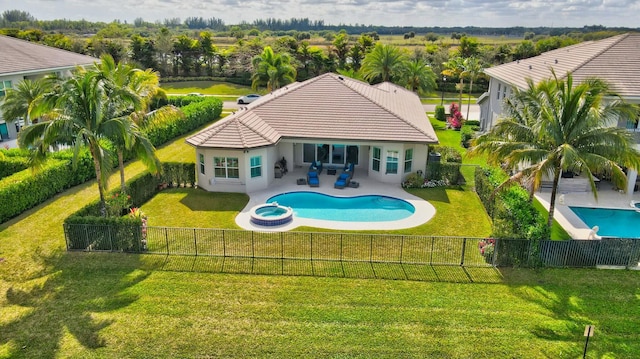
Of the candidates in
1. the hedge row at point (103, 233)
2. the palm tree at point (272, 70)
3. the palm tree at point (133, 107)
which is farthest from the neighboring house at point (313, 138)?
the palm tree at point (272, 70)

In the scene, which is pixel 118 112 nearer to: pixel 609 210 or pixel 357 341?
pixel 357 341

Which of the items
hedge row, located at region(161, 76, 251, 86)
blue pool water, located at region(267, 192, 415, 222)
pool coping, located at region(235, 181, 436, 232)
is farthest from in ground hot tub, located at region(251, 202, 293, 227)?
→ hedge row, located at region(161, 76, 251, 86)

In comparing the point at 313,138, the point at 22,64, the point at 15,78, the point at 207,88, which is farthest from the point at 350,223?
the point at 207,88

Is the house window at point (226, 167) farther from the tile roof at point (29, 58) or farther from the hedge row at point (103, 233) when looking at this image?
the tile roof at point (29, 58)

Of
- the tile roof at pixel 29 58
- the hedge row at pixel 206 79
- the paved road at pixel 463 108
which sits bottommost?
the paved road at pixel 463 108

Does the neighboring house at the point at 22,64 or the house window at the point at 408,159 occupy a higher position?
the neighboring house at the point at 22,64

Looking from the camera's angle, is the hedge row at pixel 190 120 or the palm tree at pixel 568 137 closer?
the palm tree at pixel 568 137

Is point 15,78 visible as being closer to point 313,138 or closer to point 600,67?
point 313,138
